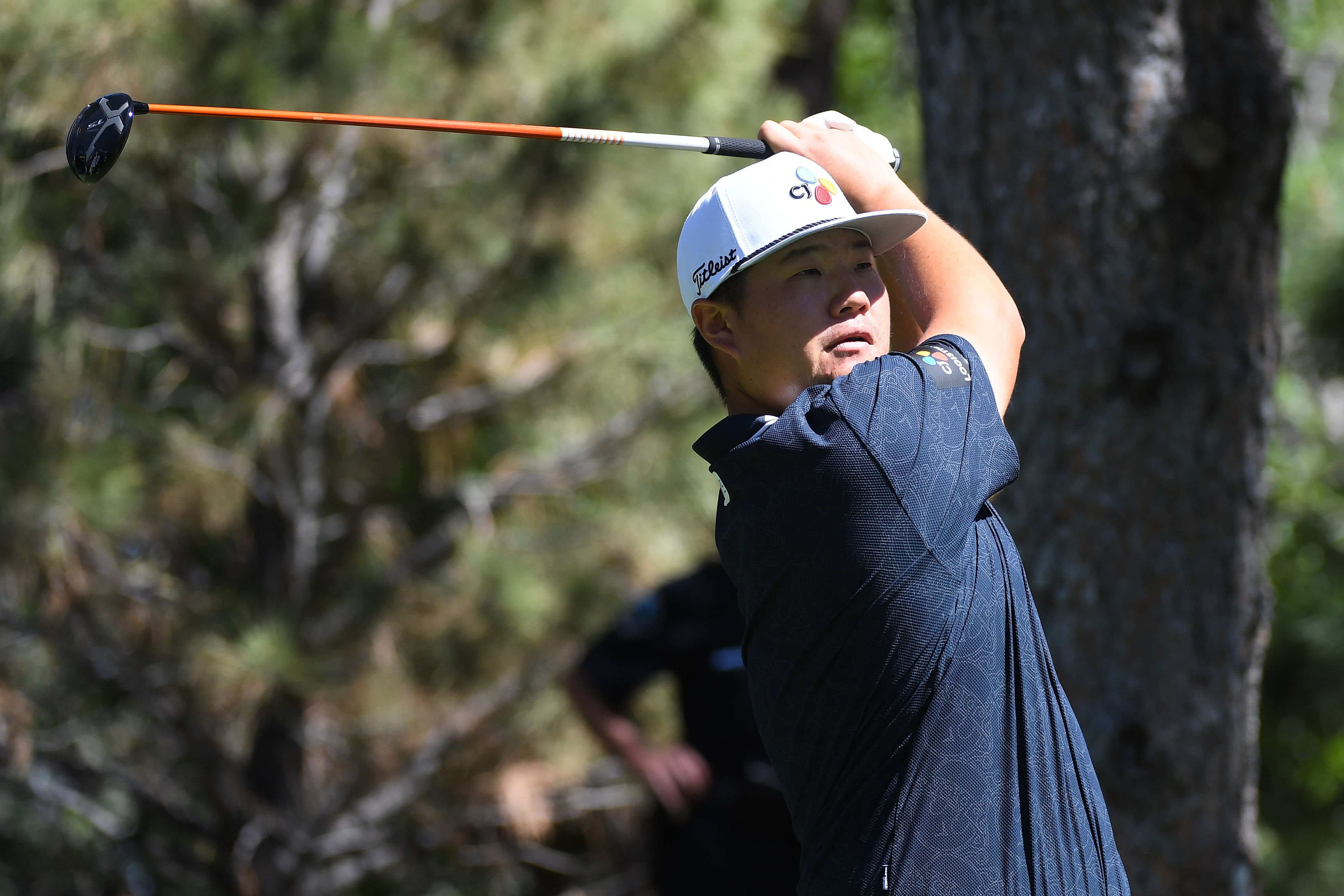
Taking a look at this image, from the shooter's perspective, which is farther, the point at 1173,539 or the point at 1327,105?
the point at 1327,105

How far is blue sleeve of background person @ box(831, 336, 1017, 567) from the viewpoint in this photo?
1311 mm

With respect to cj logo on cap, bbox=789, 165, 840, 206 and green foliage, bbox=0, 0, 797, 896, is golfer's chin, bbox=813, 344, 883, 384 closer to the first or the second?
cj logo on cap, bbox=789, 165, 840, 206

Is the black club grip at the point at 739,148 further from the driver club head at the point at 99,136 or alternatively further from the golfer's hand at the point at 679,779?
the golfer's hand at the point at 679,779

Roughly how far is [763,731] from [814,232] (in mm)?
624

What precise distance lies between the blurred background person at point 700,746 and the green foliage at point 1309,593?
204cm

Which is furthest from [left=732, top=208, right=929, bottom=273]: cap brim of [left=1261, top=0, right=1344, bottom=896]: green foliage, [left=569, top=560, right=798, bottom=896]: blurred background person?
[left=1261, top=0, right=1344, bottom=896]: green foliage

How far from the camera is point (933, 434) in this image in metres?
1.33

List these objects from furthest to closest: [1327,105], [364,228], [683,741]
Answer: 1. [1327,105]
2. [364,228]
3. [683,741]

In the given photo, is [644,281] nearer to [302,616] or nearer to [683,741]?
[302,616]

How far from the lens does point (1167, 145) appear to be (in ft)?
7.54

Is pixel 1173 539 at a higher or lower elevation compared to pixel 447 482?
lower

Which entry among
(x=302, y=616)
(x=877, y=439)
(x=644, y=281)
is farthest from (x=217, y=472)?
(x=877, y=439)

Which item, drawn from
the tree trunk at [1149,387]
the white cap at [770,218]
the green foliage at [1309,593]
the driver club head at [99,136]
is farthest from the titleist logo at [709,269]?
the green foliage at [1309,593]

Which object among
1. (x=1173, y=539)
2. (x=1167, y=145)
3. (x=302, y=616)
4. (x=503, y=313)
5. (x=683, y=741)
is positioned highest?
(x=503, y=313)
